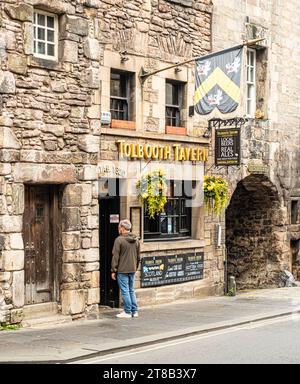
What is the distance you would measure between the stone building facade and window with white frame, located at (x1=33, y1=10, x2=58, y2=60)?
0.02m

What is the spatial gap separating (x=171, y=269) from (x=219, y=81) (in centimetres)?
425

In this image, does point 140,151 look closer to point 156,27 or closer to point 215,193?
point 215,193

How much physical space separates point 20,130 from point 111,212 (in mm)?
3544

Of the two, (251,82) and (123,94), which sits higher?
(251,82)

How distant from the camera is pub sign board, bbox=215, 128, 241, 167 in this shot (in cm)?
1794

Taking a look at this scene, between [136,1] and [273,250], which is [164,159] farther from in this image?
[273,250]

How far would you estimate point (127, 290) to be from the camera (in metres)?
14.3

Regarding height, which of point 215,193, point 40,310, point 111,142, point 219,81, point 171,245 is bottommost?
point 40,310

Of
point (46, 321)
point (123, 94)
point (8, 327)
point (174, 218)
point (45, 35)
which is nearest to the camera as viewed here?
point (8, 327)

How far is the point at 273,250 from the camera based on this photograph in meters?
21.6

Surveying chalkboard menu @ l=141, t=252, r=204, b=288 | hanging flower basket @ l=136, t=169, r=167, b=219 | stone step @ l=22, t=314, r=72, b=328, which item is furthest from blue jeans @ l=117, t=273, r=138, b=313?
hanging flower basket @ l=136, t=169, r=167, b=219

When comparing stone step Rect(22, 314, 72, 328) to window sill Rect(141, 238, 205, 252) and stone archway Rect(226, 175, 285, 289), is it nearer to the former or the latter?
window sill Rect(141, 238, 205, 252)

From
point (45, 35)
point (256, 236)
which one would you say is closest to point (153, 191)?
point (45, 35)

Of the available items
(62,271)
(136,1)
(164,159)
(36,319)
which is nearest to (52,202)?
(62,271)
